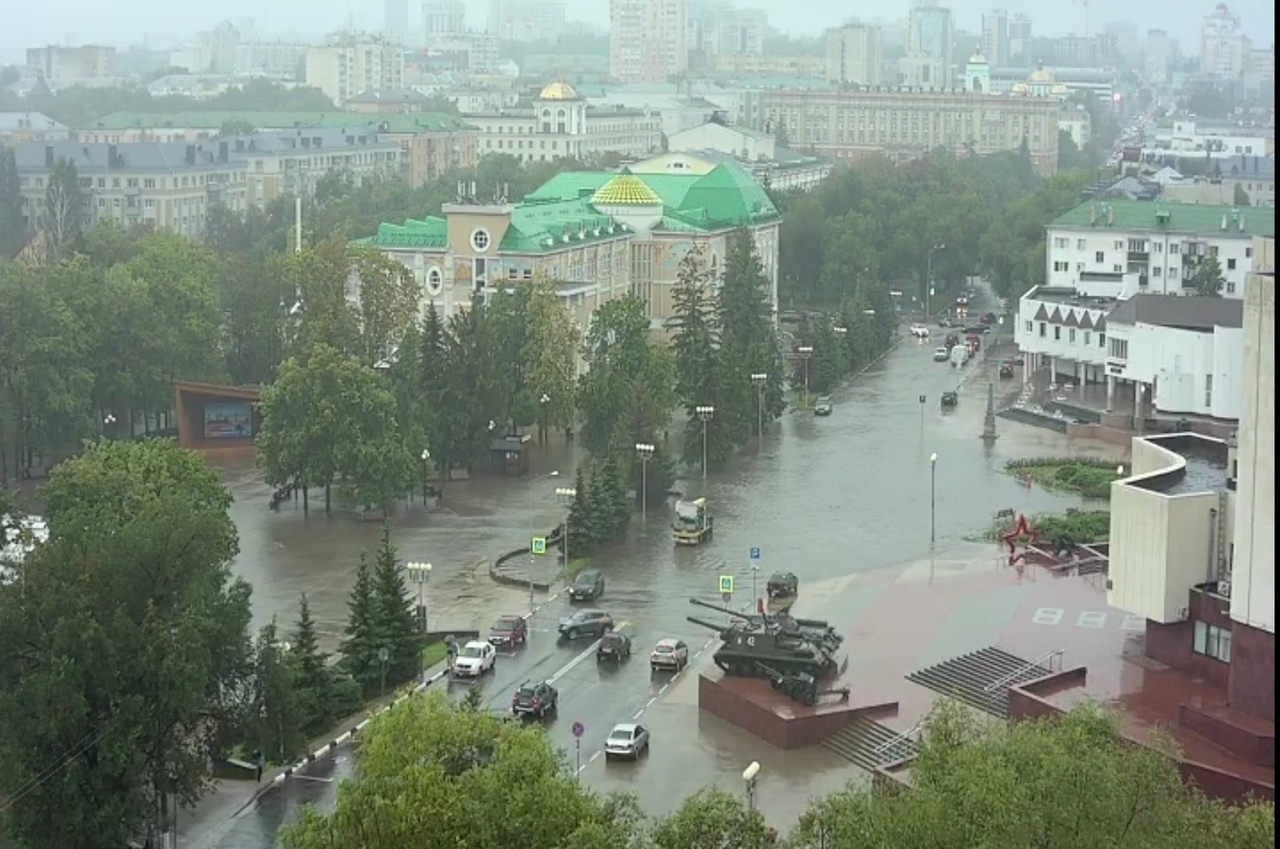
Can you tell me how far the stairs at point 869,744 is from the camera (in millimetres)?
10859

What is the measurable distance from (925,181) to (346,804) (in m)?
31.2

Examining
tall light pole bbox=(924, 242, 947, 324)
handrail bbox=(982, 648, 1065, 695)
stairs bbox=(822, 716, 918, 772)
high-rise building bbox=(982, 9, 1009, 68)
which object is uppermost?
high-rise building bbox=(982, 9, 1009, 68)

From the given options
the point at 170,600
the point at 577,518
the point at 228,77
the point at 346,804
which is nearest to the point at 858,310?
the point at 577,518

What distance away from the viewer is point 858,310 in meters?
27.1

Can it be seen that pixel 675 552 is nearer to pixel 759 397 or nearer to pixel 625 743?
pixel 625 743

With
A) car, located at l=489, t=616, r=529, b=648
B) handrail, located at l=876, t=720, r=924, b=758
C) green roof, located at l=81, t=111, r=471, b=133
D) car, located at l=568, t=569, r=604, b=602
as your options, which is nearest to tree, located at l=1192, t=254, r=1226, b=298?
car, located at l=568, t=569, r=604, b=602

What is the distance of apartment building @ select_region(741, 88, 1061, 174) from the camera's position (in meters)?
56.0

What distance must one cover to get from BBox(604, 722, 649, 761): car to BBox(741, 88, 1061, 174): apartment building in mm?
43942

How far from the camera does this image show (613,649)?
41.9 ft

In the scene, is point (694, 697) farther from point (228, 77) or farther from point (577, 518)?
point (228, 77)

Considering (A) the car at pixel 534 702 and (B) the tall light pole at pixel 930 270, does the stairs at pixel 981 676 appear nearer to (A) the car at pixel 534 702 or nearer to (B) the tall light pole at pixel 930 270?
(A) the car at pixel 534 702

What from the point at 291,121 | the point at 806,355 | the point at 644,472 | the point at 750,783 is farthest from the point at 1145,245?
the point at 291,121

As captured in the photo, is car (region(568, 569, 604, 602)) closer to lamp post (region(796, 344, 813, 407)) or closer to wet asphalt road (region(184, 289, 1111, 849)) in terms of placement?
wet asphalt road (region(184, 289, 1111, 849))

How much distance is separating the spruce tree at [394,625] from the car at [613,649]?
41.0 inches
